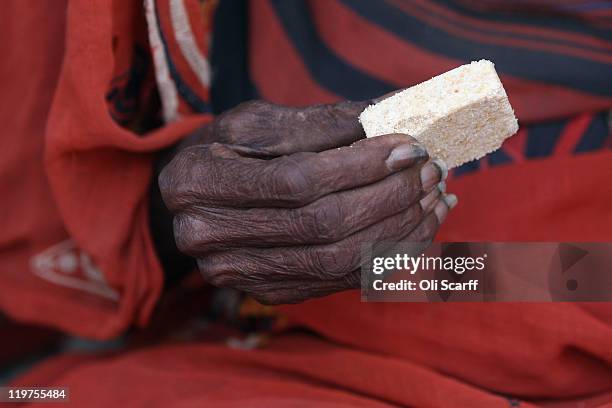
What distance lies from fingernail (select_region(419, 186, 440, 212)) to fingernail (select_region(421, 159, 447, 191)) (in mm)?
19

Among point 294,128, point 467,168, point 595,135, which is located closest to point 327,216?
point 294,128

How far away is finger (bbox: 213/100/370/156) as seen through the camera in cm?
77

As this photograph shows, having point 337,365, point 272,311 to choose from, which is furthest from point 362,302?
point 272,311

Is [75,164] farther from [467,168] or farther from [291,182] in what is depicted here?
[467,168]

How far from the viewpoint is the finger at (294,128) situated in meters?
0.77

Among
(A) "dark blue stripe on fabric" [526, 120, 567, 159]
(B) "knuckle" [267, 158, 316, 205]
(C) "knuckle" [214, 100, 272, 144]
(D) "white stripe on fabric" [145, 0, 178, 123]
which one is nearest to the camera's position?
(B) "knuckle" [267, 158, 316, 205]

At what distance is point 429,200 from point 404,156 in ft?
0.28

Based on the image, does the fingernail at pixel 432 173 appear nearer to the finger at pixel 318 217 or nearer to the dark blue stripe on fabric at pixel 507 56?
the finger at pixel 318 217

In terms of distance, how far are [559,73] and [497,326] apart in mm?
367

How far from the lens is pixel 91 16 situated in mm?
816

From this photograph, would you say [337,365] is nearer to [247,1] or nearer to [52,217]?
[52,217]

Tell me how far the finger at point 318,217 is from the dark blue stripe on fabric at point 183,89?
0.29m

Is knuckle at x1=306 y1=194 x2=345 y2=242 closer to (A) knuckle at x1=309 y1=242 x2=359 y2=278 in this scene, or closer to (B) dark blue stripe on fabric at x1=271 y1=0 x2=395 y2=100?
(A) knuckle at x1=309 y1=242 x2=359 y2=278

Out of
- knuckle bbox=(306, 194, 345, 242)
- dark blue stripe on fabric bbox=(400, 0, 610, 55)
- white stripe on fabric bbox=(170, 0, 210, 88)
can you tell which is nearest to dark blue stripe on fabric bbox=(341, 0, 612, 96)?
dark blue stripe on fabric bbox=(400, 0, 610, 55)
